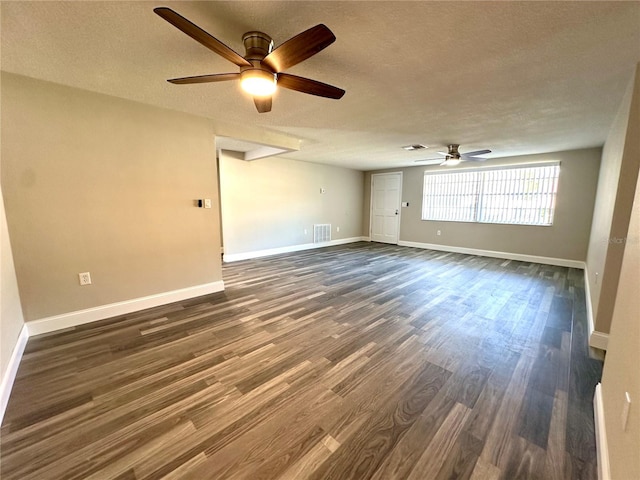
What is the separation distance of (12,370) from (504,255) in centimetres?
755

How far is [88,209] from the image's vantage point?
2.63 m

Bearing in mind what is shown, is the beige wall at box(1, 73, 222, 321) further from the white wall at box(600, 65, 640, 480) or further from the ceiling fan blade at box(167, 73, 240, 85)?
the white wall at box(600, 65, 640, 480)

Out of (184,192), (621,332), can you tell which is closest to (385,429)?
(621,332)

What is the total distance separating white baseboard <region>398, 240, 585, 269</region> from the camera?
202 inches

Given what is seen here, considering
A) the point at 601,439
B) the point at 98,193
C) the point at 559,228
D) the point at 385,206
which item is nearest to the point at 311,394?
the point at 601,439

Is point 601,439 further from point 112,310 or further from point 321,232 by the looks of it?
point 321,232

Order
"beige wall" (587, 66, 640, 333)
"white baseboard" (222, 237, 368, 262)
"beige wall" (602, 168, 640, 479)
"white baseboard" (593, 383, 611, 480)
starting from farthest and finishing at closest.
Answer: "white baseboard" (222, 237, 368, 262), "beige wall" (587, 66, 640, 333), "white baseboard" (593, 383, 611, 480), "beige wall" (602, 168, 640, 479)

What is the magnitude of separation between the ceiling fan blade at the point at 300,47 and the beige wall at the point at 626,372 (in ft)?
5.74

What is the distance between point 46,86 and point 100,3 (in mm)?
1588

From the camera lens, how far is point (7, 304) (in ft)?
6.44

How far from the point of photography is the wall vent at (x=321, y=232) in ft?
23.2

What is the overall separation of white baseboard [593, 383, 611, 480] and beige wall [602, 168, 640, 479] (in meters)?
0.05

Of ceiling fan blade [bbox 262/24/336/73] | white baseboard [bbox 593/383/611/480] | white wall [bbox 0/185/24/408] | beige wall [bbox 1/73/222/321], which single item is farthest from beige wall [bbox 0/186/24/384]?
white baseboard [bbox 593/383/611/480]

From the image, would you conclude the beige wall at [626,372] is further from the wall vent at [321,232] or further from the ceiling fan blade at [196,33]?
the wall vent at [321,232]
